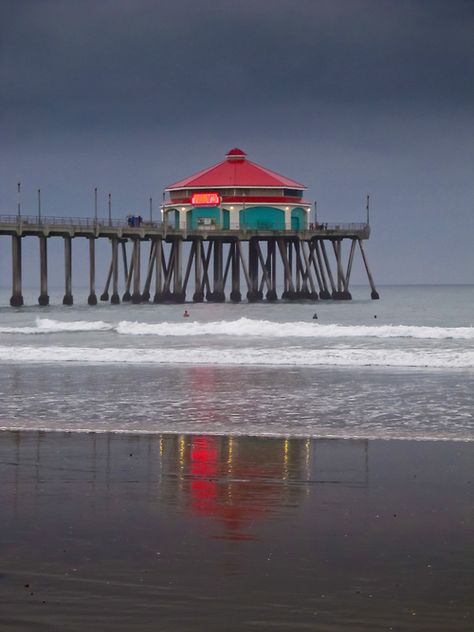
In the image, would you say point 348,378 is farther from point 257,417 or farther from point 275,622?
point 275,622

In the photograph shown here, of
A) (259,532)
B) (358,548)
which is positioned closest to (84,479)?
(259,532)

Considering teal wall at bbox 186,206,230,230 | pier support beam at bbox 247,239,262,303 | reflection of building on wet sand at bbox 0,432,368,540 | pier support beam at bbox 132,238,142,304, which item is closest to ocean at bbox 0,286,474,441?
reflection of building on wet sand at bbox 0,432,368,540

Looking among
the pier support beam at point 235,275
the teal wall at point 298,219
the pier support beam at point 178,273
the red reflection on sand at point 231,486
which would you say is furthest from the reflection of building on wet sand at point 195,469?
the pier support beam at point 235,275

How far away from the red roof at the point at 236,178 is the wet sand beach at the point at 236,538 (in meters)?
65.7

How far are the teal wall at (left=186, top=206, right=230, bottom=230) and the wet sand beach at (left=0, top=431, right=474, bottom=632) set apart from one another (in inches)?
2542

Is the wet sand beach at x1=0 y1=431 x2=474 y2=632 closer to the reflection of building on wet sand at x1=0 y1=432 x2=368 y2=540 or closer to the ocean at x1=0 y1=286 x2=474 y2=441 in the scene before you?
the reflection of building on wet sand at x1=0 y1=432 x2=368 y2=540

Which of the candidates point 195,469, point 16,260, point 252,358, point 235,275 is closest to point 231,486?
point 195,469

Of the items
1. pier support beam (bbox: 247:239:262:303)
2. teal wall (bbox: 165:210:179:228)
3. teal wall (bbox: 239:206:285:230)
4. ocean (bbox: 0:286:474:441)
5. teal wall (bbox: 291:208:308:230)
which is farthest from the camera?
teal wall (bbox: 165:210:179:228)

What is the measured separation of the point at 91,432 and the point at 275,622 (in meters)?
7.36

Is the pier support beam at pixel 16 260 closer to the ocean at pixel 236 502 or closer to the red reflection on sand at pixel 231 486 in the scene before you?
the ocean at pixel 236 502

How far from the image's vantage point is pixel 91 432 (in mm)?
13133

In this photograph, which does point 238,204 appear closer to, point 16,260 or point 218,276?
point 218,276

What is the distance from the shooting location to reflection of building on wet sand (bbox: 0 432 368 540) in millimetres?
8945

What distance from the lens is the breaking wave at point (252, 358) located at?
23.6 metres
